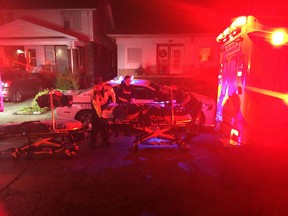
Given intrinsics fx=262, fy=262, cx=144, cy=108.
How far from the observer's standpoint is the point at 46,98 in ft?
20.4

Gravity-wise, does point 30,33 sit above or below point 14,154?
above

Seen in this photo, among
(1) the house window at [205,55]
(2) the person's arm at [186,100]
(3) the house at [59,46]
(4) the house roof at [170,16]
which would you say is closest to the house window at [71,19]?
(3) the house at [59,46]

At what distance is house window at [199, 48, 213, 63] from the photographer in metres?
19.8

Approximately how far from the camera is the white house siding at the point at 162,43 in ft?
63.5

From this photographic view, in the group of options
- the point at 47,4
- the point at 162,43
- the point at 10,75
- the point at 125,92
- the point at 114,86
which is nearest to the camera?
the point at 125,92

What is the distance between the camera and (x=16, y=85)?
13.2 m

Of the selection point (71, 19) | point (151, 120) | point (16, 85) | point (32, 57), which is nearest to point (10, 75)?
point (16, 85)

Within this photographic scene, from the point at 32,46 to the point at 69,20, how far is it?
3662 millimetres

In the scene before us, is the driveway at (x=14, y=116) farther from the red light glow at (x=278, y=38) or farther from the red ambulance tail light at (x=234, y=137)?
the red light glow at (x=278, y=38)

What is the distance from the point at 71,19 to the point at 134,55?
6272 mm

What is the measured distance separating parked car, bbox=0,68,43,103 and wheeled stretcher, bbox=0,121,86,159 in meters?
7.80

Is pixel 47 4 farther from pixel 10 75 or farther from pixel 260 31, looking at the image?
pixel 260 31

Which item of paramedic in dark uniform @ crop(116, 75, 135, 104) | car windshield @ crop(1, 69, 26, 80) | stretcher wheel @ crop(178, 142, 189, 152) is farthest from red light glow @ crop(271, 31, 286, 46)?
car windshield @ crop(1, 69, 26, 80)

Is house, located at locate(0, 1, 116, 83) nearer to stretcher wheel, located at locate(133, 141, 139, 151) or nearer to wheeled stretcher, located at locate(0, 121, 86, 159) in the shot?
wheeled stretcher, located at locate(0, 121, 86, 159)
